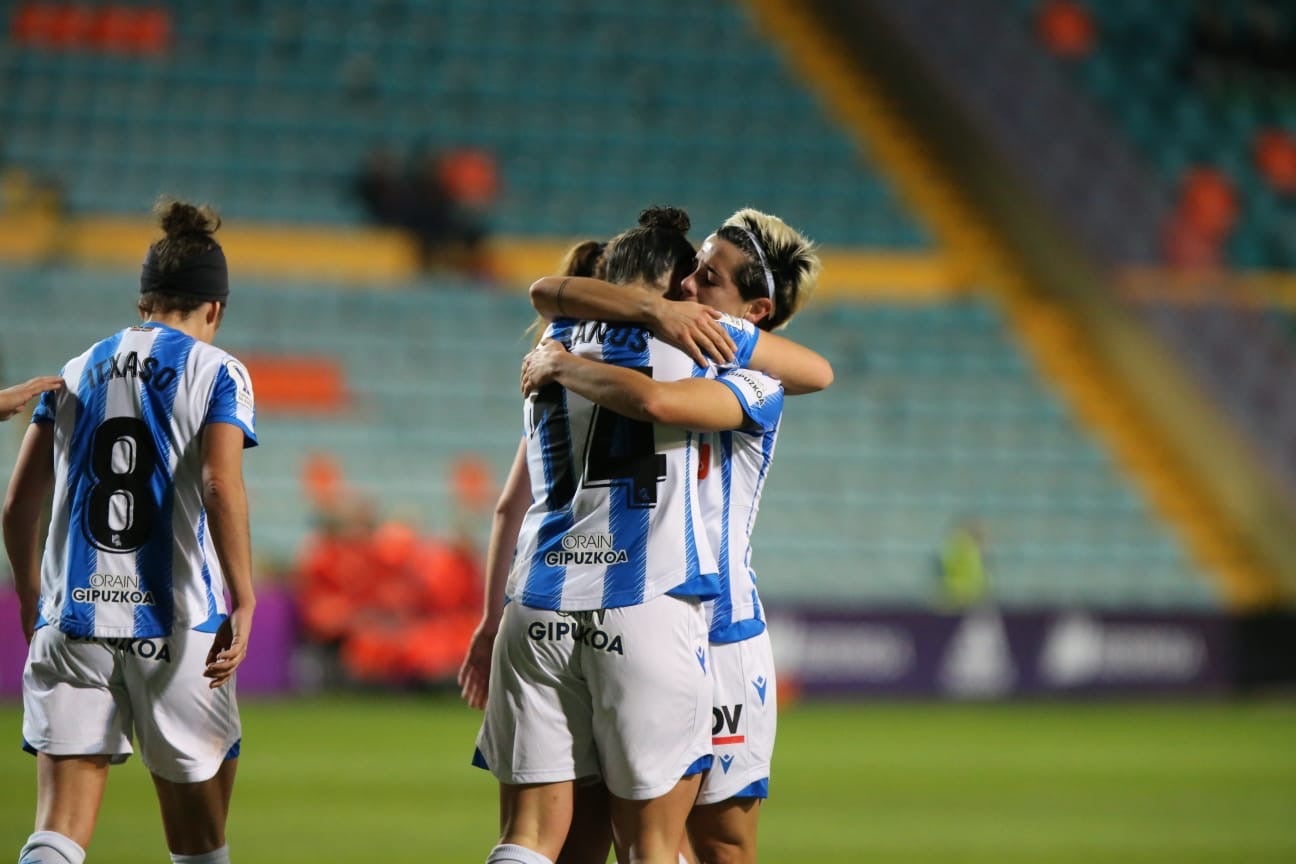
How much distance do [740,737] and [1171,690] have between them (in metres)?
14.7

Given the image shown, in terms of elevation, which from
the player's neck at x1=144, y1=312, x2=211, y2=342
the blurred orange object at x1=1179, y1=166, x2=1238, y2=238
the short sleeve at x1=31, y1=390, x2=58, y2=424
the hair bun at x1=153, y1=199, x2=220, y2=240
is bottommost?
the short sleeve at x1=31, y1=390, x2=58, y2=424

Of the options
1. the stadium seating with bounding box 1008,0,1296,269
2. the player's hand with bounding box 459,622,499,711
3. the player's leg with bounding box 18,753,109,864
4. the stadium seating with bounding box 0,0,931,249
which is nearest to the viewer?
the player's leg with bounding box 18,753,109,864

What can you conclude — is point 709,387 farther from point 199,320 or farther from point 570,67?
point 570,67

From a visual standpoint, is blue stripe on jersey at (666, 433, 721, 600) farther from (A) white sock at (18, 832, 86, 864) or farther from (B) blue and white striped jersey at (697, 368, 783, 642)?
(A) white sock at (18, 832, 86, 864)

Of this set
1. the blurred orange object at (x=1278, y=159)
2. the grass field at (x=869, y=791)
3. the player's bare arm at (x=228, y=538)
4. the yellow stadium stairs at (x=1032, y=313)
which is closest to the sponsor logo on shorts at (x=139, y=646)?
the player's bare arm at (x=228, y=538)

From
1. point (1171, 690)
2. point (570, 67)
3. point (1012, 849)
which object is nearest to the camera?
point (1012, 849)

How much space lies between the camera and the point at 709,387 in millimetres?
4594

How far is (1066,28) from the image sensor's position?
24.0 meters

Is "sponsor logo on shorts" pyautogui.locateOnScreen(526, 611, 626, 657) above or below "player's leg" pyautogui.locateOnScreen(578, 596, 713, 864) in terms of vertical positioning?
above

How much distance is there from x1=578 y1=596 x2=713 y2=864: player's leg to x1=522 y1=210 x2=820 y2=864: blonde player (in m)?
0.37

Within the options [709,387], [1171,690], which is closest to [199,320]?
[709,387]

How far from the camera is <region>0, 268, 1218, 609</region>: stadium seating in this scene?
61.8 feet

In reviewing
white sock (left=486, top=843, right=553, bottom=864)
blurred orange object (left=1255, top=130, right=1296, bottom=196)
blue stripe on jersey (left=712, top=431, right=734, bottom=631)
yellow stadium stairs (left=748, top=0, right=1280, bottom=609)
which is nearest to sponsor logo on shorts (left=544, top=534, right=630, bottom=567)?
blue stripe on jersey (left=712, top=431, right=734, bottom=631)

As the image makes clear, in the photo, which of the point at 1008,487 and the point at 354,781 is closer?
the point at 354,781
